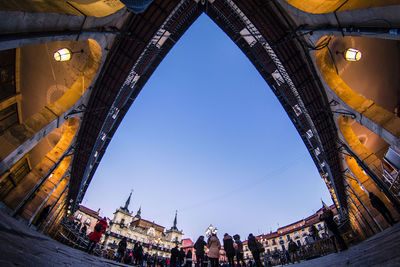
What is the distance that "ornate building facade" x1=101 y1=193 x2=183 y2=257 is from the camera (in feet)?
154

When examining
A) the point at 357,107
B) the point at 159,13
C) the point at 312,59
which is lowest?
the point at 357,107

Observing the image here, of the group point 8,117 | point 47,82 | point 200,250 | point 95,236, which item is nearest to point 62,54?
point 47,82

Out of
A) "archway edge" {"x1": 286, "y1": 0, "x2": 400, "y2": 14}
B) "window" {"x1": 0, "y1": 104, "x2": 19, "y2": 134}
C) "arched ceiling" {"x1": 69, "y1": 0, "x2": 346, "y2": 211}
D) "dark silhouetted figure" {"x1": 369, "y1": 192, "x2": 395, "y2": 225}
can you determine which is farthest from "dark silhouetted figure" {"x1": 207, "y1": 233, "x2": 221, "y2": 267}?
"window" {"x1": 0, "y1": 104, "x2": 19, "y2": 134}

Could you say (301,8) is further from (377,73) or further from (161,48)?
(161,48)

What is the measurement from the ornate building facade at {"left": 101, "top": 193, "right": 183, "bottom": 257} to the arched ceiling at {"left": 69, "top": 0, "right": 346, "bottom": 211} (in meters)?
46.2

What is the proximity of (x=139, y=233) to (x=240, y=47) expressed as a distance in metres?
62.4

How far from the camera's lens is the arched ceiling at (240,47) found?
26.2ft

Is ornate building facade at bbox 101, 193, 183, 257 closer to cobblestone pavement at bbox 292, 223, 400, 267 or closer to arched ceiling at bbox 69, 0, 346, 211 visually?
arched ceiling at bbox 69, 0, 346, 211

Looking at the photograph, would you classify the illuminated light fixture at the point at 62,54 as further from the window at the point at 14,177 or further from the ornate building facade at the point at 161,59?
the window at the point at 14,177

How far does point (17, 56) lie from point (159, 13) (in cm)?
623

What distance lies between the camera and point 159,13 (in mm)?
8000

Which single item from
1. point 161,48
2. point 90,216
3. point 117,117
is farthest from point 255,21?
point 90,216

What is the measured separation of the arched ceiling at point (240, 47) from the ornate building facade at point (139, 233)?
46151mm

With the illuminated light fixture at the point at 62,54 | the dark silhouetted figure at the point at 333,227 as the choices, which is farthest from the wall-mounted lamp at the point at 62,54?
the dark silhouetted figure at the point at 333,227
